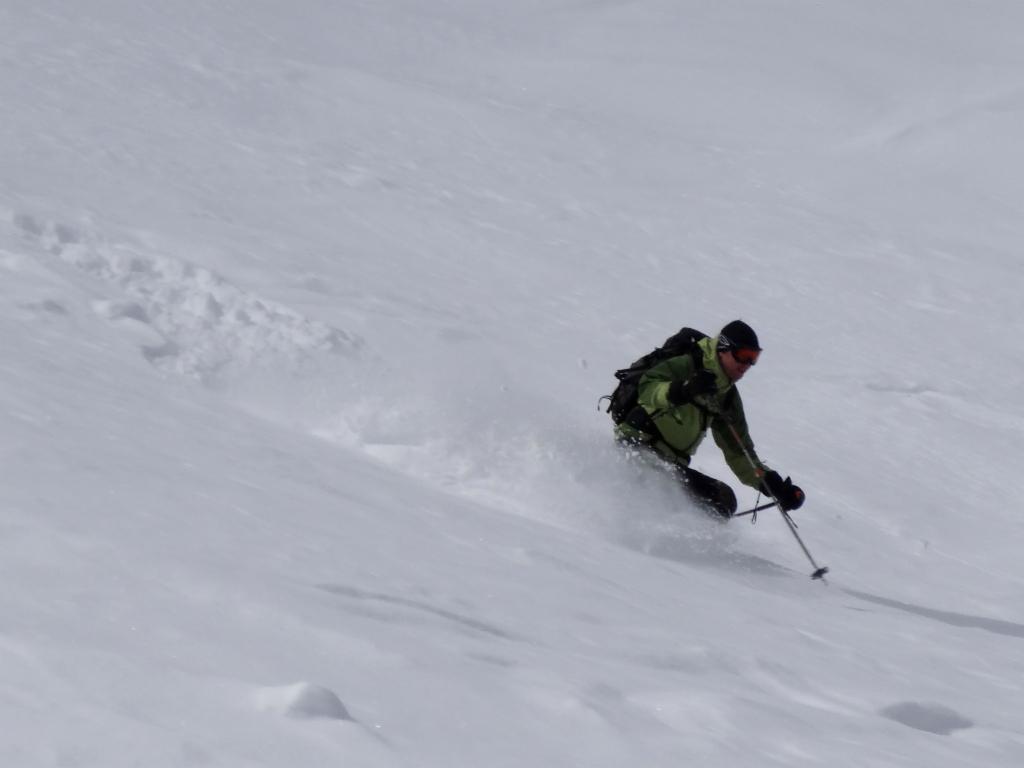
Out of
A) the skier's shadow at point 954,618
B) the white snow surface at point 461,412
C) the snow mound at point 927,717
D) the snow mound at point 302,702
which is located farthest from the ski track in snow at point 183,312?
the snow mound at point 302,702

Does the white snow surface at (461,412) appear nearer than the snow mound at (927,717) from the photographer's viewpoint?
Yes

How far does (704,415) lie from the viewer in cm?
773

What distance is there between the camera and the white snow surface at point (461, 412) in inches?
135

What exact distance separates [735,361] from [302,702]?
4790mm

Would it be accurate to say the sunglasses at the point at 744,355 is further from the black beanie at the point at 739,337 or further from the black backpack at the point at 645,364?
the black backpack at the point at 645,364

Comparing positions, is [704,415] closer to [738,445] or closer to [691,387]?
[738,445]

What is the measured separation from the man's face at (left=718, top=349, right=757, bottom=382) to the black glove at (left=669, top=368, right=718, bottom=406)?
0.17 metres

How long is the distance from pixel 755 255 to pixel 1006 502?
705 centimetres

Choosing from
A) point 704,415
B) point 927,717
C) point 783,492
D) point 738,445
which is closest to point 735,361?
point 704,415

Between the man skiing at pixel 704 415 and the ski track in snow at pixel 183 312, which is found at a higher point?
the man skiing at pixel 704 415

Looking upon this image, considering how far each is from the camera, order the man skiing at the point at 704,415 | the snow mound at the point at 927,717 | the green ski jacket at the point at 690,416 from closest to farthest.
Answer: the snow mound at the point at 927,717, the man skiing at the point at 704,415, the green ski jacket at the point at 690,416

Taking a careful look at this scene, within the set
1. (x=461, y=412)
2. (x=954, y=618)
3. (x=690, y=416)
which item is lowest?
(x=954, y=618)

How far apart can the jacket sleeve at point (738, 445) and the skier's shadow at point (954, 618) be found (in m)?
0.84

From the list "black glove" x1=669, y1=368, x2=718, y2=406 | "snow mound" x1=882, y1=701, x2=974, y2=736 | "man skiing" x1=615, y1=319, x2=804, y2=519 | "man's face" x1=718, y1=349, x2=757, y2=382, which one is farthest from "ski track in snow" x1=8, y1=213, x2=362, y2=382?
"snow mound" x1=882, y1=701, x2=974, y2=736
